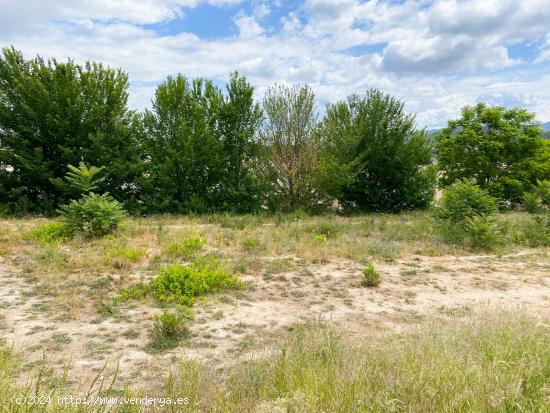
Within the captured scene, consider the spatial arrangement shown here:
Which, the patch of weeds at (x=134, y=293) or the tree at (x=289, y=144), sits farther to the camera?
the tree at (x=289, y=144)

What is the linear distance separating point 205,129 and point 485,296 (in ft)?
42.3

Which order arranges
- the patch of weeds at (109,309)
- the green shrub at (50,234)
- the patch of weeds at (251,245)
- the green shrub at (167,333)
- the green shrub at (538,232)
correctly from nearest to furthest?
the green shrub at (167,333), the patch of weeds at (109,309), the green shrub at (50,234), the patch of weeds at (251,245), the green shrub at (538,232)

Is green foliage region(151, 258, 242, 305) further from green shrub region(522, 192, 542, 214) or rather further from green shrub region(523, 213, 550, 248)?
green shrub region(522, 192, 542, 214)

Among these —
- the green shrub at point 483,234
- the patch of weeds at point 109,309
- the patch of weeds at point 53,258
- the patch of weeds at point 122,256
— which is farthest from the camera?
the green shrub at point 483,234

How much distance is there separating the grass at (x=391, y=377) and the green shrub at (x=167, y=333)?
862 millimetres

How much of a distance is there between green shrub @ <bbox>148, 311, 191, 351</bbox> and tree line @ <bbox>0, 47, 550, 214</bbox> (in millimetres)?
11381

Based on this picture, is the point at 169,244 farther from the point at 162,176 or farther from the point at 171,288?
the point at 162,176

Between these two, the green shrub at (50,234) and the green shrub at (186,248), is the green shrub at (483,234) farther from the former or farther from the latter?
the green shrub at (50,234)

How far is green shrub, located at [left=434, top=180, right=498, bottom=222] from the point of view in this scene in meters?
12.0

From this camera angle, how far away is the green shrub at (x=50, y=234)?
9.86 metres

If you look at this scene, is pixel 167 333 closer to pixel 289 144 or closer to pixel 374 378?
pixel 374 378

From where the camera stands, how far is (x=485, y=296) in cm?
716

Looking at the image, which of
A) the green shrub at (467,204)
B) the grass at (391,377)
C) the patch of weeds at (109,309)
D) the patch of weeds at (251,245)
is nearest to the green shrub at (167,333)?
the grass at (391,377)

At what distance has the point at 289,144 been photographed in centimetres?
1750
